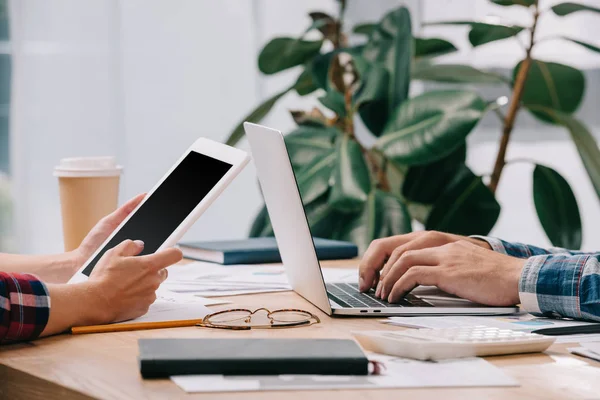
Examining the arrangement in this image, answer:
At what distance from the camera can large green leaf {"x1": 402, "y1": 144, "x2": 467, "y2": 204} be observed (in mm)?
2271

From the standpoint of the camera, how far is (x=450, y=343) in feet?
2.61

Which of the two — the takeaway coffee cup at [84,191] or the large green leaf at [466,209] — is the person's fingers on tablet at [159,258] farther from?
the large green leaf at [466,209]

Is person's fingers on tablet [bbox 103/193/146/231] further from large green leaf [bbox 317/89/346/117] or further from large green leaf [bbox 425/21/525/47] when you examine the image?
large green leaf [bbox 425/21/525/47]

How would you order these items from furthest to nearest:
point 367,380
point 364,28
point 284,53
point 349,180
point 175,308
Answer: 1. point 364,28
2. point 284,53
3. point 349,180
4. point 175,308
5. point 367,380

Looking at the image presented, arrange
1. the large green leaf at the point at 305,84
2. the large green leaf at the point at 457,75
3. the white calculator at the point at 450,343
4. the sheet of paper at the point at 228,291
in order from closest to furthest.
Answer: the white calculator at the point at 450,343
the sheet of paper at the point at 228,291
the large green leaf at the point at 457,75
the large green leaf at the point at 305,84

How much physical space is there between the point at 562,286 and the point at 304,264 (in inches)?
12.9

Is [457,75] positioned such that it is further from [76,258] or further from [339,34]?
[76,258]

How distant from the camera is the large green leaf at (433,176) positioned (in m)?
2.27

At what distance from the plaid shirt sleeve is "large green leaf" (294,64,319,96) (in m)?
1.66

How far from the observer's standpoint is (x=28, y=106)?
2721mm

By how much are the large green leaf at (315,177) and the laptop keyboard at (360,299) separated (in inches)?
37.1


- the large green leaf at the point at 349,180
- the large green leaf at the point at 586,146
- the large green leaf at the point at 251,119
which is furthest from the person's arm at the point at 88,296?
the large green leaf at the point at 586,146

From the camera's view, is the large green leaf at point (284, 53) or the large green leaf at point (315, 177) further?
the large green leaf at point (284, 53)

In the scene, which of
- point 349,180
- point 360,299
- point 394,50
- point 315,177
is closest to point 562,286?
point 360,299
